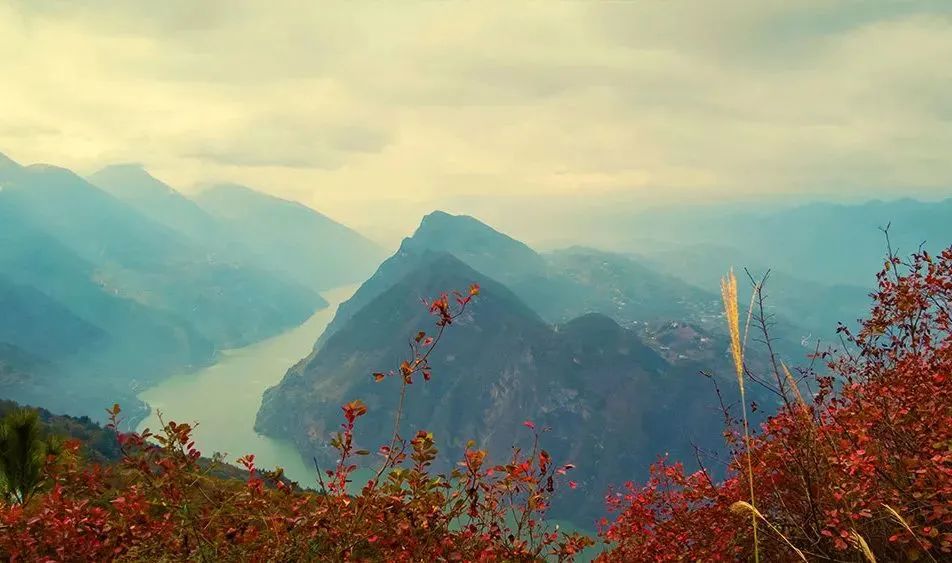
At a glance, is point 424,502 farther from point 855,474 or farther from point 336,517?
point 855,474

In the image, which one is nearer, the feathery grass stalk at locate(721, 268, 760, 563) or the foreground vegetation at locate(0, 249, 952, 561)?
the feathery grass stalk at locate(721, 268, 760, 563)

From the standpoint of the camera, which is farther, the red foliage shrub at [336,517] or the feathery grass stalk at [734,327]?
the red foliage shrub at [336,517]

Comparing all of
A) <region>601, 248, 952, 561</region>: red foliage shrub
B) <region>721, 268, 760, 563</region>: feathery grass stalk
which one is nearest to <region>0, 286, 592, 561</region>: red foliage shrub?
<region>721, 268, 760, 563</region>: feathery grass stalk

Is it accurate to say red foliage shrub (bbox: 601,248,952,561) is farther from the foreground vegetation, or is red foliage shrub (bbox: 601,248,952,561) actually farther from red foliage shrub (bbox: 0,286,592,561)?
red foliage shrub (bbox: 0,286,592,561)

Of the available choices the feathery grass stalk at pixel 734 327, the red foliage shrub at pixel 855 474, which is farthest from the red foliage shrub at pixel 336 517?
the red foliage shrub at pixel 855 474

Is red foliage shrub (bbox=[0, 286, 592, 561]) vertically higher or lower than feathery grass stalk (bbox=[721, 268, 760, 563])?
lower

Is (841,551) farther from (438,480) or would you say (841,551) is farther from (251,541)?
(251,541)

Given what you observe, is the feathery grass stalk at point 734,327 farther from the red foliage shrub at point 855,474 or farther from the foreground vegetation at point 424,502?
the red foliage shrub at point 855,474

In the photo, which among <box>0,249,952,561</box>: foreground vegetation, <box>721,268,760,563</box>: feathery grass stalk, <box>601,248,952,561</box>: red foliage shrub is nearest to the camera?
<box>721,268,760,563</box>: feathery grass stalk

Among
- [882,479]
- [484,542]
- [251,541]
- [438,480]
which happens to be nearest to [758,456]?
[882,479]
